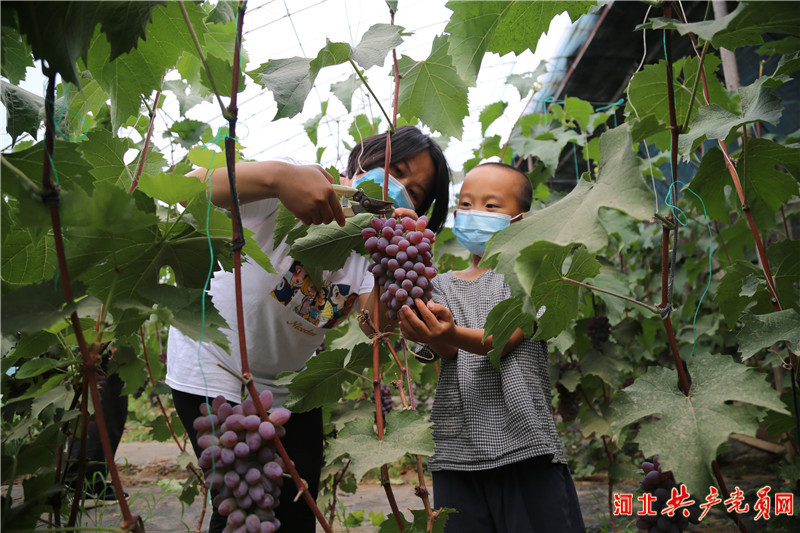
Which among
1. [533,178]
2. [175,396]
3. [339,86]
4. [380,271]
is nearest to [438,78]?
[380,271]

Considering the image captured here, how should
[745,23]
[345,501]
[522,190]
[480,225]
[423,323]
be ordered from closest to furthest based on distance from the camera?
[745,23] → [423,323] → [480,225] → [522,190] → [345,501]

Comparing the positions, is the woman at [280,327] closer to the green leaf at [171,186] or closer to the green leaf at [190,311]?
the green leaf at [171,186]

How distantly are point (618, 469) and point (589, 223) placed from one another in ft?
8.52

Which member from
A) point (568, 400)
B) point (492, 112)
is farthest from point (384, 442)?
point (492, 112)

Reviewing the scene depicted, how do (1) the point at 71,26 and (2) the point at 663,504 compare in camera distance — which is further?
(2) the point at 663,504

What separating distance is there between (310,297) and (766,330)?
1204 millimetres

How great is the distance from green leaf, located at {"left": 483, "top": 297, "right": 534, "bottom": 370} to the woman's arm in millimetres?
416

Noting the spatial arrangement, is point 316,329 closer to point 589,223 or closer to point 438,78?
point 438,78

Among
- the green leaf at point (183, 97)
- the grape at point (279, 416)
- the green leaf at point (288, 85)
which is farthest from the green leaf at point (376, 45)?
the green leaf at point (183, 97)

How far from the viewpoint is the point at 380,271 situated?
1.38 m

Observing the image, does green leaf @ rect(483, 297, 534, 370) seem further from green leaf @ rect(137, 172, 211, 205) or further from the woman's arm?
green leaf @ rect(137, 172, 211, 205)

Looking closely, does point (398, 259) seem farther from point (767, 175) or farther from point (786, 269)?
point (786, 269)

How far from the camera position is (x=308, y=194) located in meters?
1.22

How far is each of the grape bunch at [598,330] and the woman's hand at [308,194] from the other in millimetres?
2146
